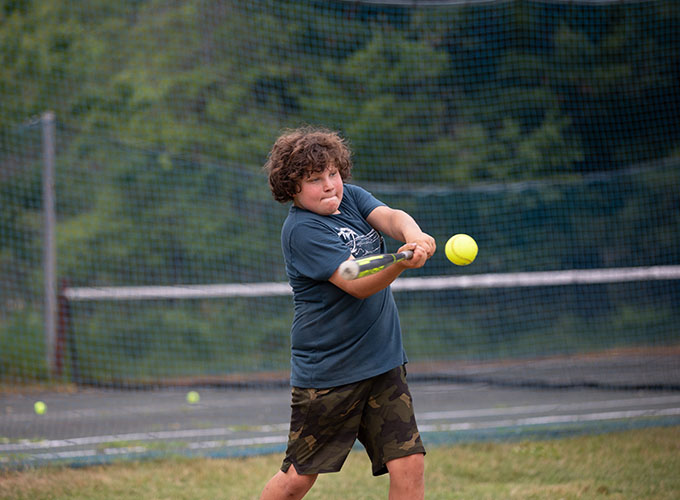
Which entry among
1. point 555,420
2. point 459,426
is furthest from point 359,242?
point 555,420

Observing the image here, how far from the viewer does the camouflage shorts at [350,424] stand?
3016 mm

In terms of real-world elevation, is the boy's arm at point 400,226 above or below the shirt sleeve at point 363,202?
below

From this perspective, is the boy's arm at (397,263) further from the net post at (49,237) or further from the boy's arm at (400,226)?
the net post at (49,237)

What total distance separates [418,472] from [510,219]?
241 inches

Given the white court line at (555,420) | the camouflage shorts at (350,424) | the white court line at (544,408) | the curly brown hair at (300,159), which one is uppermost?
the curly brown hair at (300,159)

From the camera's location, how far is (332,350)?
3.02m

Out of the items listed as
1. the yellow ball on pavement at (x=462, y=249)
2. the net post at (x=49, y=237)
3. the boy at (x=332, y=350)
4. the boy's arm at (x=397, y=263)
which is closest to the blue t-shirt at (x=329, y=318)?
the boy at (x=332, y=350)

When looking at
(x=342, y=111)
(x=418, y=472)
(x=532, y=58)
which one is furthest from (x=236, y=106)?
(x=418, y=472)

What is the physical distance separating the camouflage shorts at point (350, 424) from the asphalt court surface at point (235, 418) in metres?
2.11

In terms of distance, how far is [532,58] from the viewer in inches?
385

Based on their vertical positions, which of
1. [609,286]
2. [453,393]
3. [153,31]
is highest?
[153,31]

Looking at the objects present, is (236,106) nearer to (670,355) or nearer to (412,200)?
(412,200)

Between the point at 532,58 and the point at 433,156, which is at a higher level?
the point at 532,58

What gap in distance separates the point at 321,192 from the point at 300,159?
14cm
